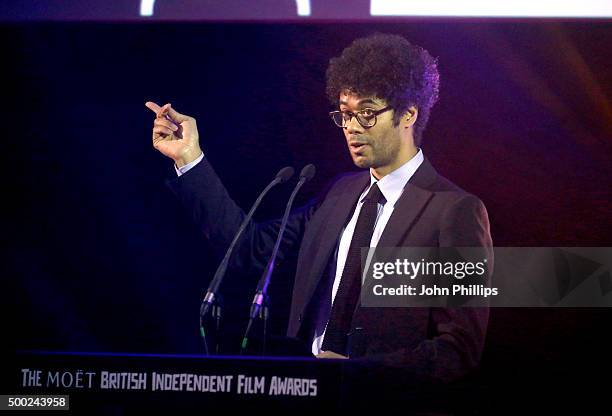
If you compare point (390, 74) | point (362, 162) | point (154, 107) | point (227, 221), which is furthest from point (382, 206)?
point (154, 107)

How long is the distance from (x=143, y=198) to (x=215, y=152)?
385 millimetres

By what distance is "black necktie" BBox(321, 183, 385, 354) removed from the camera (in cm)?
320

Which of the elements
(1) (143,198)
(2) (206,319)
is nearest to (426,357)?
(2) (206,319)

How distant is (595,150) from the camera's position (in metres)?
3.38

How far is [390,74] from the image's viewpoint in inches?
132

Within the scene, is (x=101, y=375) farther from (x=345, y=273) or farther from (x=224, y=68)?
(x=224, y=68)

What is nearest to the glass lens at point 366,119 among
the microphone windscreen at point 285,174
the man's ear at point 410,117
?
the man's ear at point 410,117

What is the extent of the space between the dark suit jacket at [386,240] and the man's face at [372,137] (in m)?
0.08

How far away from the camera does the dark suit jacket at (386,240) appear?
10.2 ft

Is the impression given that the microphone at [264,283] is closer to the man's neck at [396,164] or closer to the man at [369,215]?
the man at [369,215]

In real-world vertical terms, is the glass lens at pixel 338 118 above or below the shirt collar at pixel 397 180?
above

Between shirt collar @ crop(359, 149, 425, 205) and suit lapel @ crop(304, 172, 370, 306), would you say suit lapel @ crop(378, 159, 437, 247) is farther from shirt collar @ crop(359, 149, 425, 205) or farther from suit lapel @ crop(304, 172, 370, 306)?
suit lapel @ crop(304, 172, 370, 306)

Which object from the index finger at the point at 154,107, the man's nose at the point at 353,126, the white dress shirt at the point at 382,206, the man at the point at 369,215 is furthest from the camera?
the index finger at the point at 154,107

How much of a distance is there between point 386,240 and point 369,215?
0.13 m
